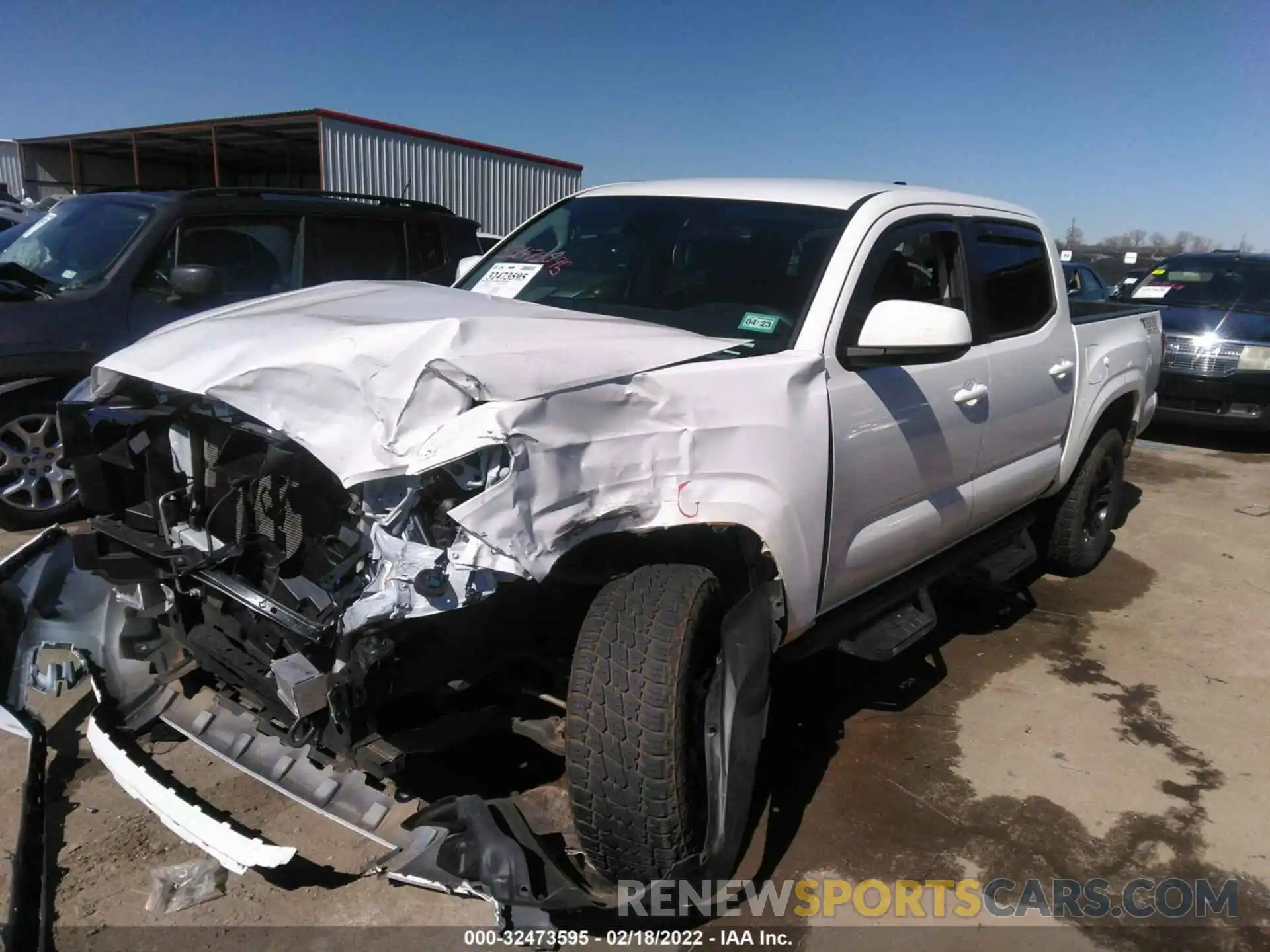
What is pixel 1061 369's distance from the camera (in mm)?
4281

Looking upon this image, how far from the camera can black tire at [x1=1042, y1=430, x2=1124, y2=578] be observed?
4.94 m

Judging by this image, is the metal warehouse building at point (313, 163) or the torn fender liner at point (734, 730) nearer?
the torn fender liner at point (734, 730)

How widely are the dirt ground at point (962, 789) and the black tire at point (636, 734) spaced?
470mm

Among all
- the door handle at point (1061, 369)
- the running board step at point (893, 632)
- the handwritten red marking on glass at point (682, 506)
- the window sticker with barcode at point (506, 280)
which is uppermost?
the window sticker with barcode at point (506, 280)

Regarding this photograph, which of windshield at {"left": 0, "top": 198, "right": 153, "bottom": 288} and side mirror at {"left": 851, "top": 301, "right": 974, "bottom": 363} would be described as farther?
windshield at {"left": 0, "top": 198, "right": 153, "bottom": 288}

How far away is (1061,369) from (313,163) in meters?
21.9

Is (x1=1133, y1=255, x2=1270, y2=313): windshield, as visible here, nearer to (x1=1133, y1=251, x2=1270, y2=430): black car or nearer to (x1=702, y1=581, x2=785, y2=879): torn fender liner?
(x1=1133, y1=251, x2=1270, y2=430): black car

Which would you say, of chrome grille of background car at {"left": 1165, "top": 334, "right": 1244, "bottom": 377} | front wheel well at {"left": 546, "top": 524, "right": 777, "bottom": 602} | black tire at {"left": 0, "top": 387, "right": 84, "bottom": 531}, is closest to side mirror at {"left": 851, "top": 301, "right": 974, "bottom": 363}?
front wheel well at {"left": 546, "top": 524, "right": 777, "bottom": 602}

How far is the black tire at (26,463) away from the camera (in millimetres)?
4809

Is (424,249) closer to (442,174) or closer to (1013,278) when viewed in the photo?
(1013,278)

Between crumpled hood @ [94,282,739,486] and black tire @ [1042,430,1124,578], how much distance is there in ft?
9.91

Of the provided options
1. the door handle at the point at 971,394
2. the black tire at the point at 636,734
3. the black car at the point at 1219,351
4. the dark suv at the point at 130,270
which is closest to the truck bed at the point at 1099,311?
the door handle at the point at 971,394

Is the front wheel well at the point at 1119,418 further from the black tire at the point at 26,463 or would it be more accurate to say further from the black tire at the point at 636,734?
the black tire at the point at 26,463

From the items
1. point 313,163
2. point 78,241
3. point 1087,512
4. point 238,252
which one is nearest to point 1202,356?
point 1087,512
